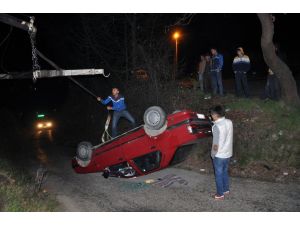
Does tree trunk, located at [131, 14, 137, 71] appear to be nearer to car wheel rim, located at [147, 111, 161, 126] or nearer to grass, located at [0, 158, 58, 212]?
car wheel rim, located at [147, 111, 161, 126]

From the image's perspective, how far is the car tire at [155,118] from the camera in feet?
26.9

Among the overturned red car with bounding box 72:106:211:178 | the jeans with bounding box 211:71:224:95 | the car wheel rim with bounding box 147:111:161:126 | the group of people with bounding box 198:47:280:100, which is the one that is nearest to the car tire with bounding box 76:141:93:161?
the overturned red car with bounding box 72:106:211:178

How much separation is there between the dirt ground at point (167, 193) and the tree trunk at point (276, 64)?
3907mm

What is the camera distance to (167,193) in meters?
8.20

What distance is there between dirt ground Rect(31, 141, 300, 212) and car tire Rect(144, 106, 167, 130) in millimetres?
1518

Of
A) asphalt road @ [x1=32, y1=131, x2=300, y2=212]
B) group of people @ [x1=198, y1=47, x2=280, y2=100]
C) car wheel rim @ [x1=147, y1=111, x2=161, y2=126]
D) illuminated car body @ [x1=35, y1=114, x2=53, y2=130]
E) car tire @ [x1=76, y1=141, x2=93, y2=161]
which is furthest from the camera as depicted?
illuminated car body @ [x1=35, y1=114, x2=53, y2=130]

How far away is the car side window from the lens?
859cm

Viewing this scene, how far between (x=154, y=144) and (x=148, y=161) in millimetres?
532

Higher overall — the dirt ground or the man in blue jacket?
the man in blue jacket

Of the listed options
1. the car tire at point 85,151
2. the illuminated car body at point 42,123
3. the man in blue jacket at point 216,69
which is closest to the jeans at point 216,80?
the man in blue jacket at point 216,69

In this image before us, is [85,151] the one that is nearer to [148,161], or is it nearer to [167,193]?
[148,161]

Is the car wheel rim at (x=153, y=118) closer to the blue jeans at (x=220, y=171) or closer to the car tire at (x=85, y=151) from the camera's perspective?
the blue jeans at (x=220, y=171)

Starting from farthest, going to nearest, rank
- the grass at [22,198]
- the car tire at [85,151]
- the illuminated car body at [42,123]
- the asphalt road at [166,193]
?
the illuminated car body at [42,123]
the car tire at [85,151]
the asphalt road at [166,193]
the grass at [22,198]

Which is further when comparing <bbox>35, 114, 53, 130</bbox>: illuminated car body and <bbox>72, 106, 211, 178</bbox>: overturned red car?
<bbox>35, 114, 53, 130</bbox>: illuminated car body
